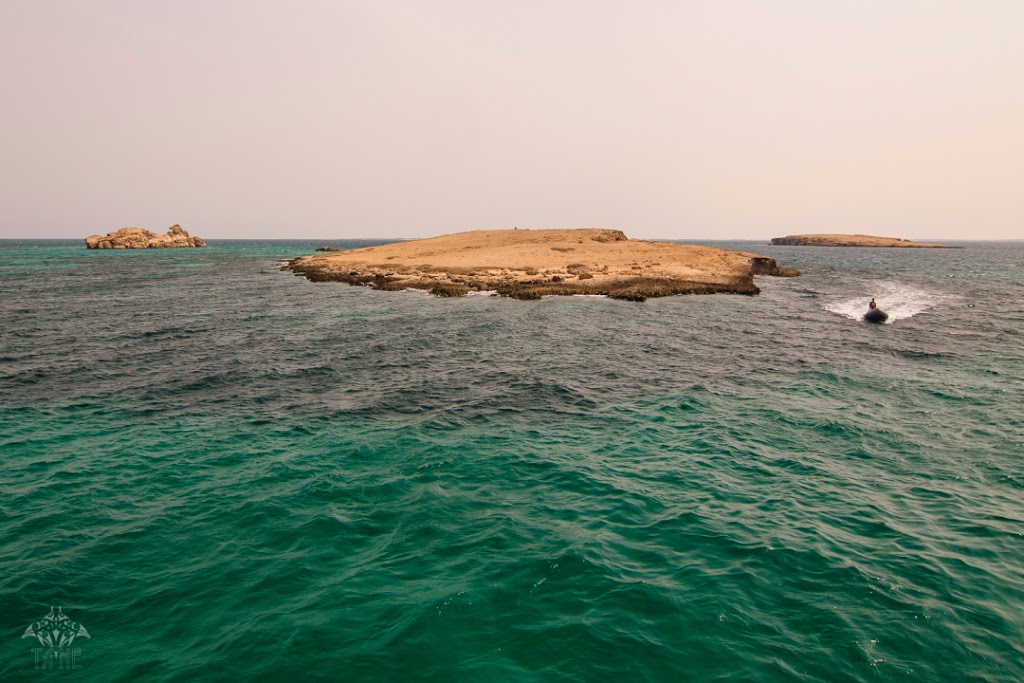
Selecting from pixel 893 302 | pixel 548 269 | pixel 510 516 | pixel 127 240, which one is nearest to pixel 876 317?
pixel 893 302

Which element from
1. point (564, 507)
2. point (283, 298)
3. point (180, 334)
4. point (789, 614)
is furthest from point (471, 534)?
point (283, 298)

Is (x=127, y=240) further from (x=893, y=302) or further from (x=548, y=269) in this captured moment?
(x=893, y=302)

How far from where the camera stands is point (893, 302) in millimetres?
57125

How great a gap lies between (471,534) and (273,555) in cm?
474

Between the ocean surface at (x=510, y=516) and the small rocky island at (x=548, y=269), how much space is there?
90.6 feet

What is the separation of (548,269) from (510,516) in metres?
59.5

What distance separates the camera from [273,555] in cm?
1222

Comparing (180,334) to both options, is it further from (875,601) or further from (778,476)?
(875,601)

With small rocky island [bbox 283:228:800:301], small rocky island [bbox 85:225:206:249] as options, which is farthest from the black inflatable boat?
small rocky island [bbox 85:225:206:249]

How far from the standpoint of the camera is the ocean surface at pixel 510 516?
9.48 meters

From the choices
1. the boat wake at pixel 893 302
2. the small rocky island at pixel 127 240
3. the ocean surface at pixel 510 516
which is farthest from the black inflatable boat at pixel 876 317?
the small rocky island at pixel 127 240

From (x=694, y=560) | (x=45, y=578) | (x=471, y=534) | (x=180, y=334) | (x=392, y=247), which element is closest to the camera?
(x=45, y=578)

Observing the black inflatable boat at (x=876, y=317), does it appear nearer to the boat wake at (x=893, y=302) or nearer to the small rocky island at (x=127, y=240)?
the boat wake at (x=893, y=302)

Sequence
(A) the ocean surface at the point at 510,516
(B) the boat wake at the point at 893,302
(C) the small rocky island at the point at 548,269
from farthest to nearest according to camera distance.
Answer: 1. (C) the small rocky island at the point at 548,269
2. (B) the boat wake at the point at 893,302
3. (A) the ocean surface at the point at 510,516
